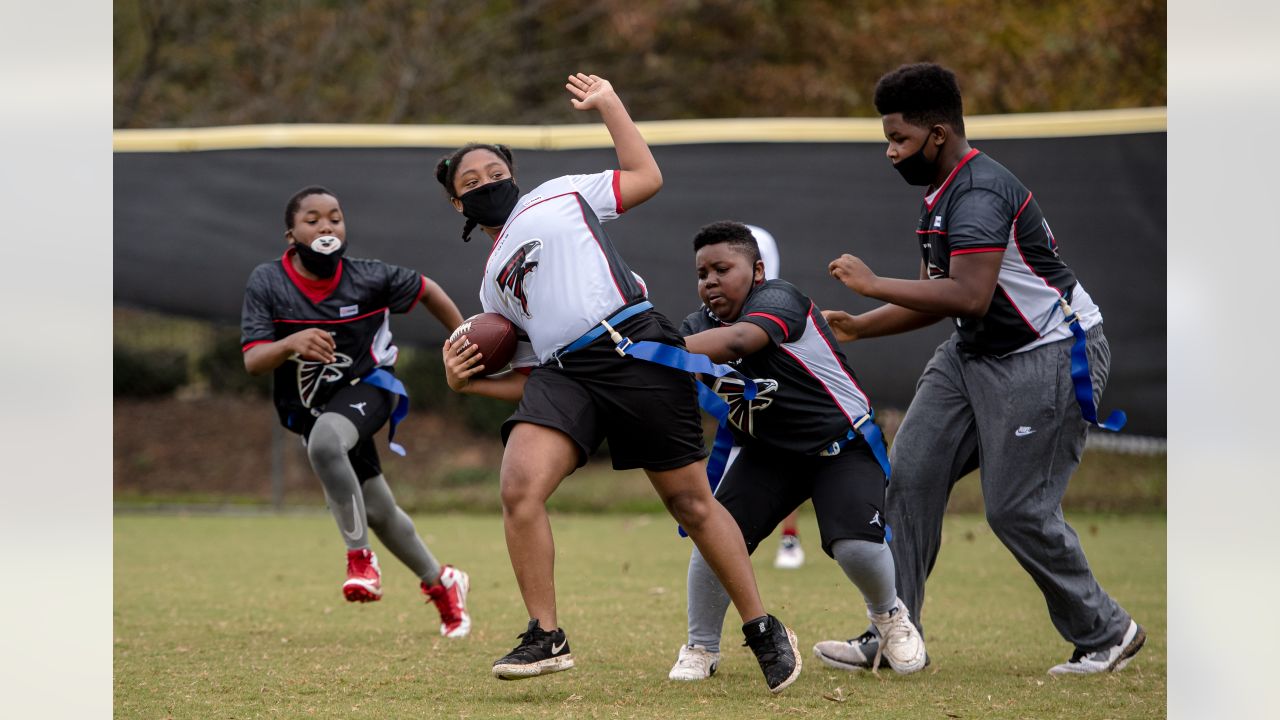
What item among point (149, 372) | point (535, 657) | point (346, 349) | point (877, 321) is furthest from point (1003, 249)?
point (149, 372)

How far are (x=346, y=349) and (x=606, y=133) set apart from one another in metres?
4.94

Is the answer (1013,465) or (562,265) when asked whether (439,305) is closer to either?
(562,265)

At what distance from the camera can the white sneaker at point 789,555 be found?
8281 mm

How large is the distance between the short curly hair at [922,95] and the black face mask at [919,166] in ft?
0.30

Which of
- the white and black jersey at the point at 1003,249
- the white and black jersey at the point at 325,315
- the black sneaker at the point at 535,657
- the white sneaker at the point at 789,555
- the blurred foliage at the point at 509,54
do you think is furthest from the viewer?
the blurred foliage at the point at 509,54

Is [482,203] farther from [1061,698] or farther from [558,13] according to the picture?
[558,13]

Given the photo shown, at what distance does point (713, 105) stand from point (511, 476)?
14875 millimetres

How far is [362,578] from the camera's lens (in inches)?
221

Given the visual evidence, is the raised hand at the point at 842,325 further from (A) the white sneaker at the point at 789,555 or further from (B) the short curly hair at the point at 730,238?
(A) the white sneaker at the point at 789,555

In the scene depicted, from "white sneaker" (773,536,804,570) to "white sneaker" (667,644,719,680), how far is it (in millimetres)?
3488

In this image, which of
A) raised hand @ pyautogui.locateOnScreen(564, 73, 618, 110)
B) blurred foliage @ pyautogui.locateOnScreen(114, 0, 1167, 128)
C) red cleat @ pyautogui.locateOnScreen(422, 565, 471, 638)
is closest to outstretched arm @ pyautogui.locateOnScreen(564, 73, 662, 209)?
raised hand @ pyautogui.locateOnScreen(564, 73, 618, 110)

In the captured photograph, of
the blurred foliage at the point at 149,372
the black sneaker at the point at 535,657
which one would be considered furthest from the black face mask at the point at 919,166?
the blurred foliage at the point at 149,372

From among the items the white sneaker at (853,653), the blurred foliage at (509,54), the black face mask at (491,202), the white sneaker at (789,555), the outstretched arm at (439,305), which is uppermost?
the blurred foliage at (509,54)

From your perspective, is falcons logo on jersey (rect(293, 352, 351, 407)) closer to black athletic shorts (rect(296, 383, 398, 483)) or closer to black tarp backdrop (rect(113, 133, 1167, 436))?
black athletic shorts (rect(296, 383, 398, 483))
